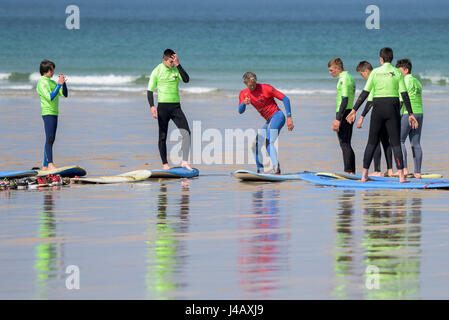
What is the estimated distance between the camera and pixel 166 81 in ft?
51.7

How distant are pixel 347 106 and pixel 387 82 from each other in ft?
3.93

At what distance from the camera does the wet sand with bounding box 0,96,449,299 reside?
8078 millimetres

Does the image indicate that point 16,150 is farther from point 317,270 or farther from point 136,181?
point 317,270

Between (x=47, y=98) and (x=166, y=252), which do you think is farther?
(x=47, y=98)

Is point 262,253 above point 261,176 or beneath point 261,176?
beneath

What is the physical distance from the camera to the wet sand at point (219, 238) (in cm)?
808

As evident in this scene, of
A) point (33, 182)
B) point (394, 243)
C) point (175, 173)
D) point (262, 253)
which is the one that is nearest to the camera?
point (262, 253)

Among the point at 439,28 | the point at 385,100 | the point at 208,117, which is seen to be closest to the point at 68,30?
the point at 439,28

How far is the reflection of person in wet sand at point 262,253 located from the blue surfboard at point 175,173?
10.1 ft

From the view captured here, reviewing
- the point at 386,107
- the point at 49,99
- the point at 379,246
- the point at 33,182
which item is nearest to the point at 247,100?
the point at 386,107

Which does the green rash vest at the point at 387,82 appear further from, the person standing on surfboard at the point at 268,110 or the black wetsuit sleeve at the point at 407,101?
the person standing on surfboard at the point at 268,110

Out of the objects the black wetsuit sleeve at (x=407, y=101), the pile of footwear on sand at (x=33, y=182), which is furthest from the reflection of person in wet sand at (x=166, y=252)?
the black wetsuit sleeve at (x=407, y=101)

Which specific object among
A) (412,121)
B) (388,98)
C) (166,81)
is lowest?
Result: (412,121)

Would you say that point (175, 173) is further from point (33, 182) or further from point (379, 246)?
point (379, 246)
